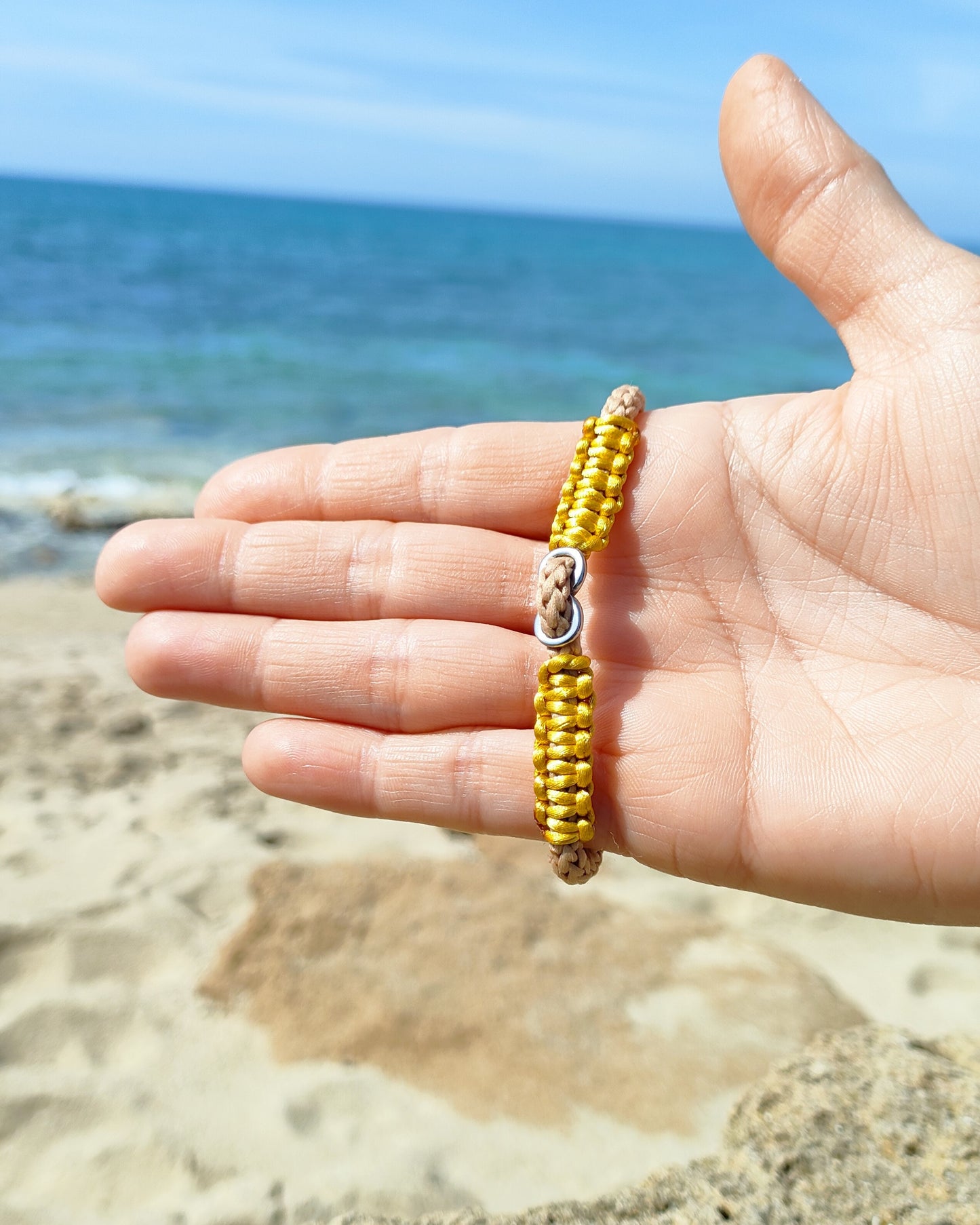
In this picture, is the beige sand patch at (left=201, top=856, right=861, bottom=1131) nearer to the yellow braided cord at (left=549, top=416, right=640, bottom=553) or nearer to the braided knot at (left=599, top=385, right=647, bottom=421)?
the yellow braided cord at (left=549, top=416, right=640, bottom=553)

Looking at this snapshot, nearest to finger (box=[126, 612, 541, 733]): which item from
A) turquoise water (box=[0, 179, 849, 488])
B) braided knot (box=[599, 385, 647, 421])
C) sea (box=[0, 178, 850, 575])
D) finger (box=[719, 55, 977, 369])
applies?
braided knot (box=[599, 385, 647, 421])

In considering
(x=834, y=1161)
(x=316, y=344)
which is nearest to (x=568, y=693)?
(x=834, y=1161)

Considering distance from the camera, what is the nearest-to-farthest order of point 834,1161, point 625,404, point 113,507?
point 834,1161, point 625,404, point 113,507

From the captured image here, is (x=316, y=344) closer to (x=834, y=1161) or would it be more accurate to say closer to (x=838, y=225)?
(x=838, y=225)

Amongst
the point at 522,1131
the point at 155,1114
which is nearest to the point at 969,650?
the point at 522,1131

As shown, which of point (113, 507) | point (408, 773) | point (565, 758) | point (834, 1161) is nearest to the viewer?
point (834, 1161)

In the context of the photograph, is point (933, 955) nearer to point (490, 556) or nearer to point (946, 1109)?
point (946, 1109)
